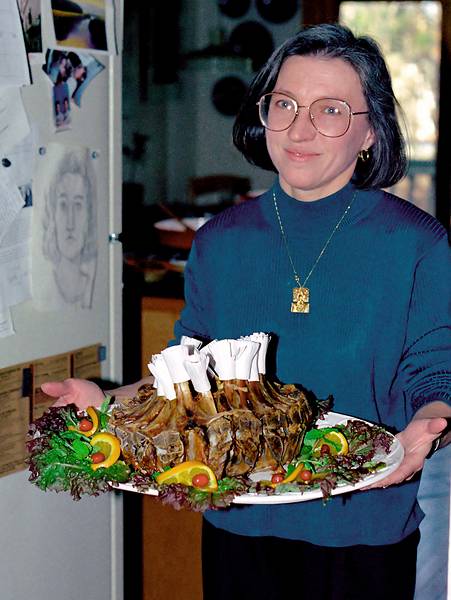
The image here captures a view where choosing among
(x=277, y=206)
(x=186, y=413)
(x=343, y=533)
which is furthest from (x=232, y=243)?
(x=343, y=533)

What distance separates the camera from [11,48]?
1.91 meters

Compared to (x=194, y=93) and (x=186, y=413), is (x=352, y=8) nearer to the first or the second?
(x=194, y=93)

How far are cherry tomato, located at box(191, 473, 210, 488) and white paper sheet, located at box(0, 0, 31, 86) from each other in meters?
0.91

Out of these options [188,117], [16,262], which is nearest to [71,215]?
[16,262]

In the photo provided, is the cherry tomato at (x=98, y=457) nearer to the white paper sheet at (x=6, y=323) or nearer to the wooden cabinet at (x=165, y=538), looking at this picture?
the white paper sheet at (x=6, y=323)

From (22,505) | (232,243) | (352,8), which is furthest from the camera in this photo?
(352,8)

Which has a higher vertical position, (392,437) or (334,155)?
(334,155)

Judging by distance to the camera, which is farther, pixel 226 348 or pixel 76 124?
pixel 76 124

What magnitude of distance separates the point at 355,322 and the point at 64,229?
0.77m

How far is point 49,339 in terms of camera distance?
212cm

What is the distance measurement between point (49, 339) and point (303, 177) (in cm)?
76

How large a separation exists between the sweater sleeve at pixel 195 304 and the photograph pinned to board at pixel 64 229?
1.32ft

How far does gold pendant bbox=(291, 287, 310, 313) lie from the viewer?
1.65 m

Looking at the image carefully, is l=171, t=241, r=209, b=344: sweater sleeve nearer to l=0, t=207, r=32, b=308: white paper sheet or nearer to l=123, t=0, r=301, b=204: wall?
l=0, t=207, r=32, b=308: white paper sheet
